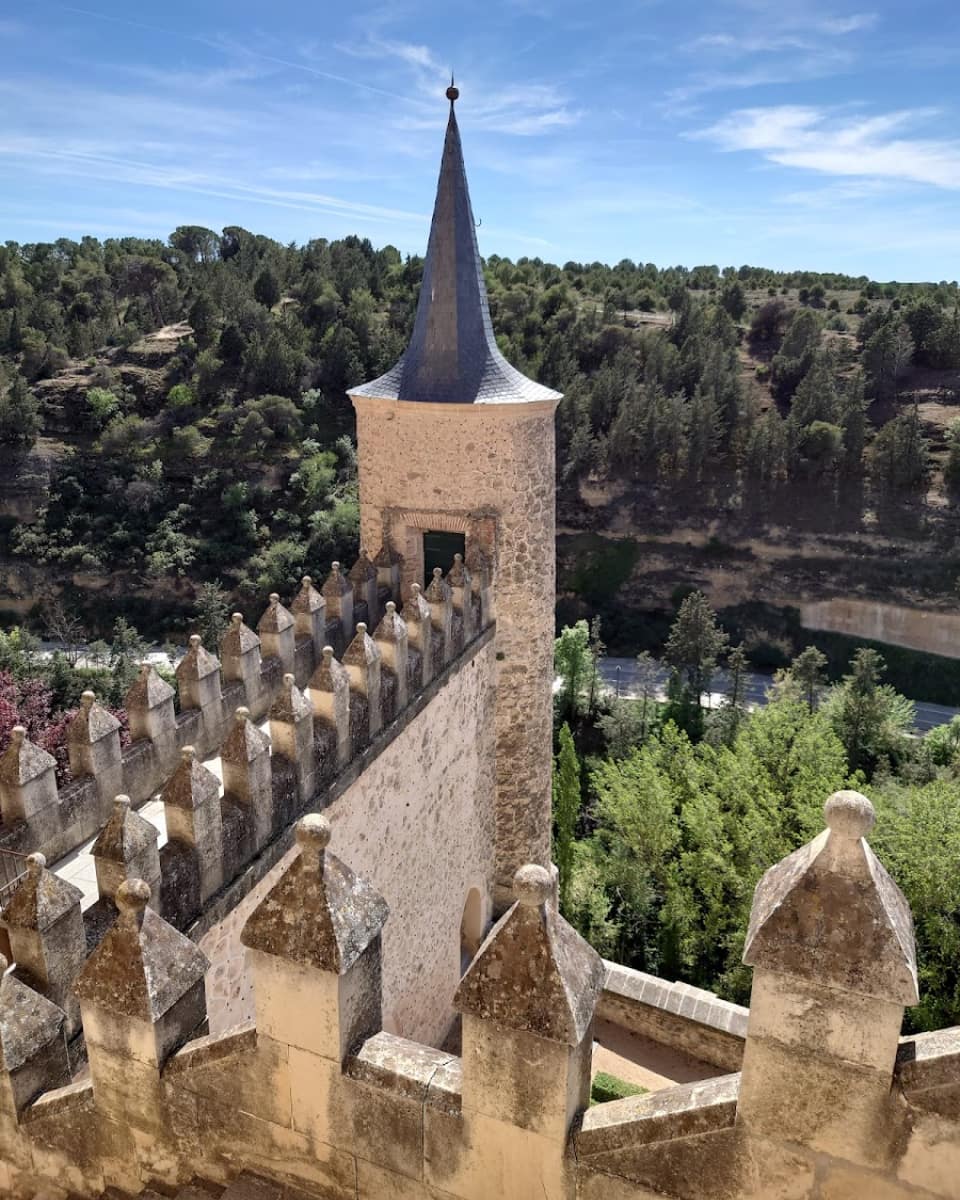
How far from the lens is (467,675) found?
11.3 m

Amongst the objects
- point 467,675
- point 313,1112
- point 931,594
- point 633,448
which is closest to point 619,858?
point 467,675

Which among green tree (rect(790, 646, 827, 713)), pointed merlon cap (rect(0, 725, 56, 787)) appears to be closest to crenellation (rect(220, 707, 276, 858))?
pointed merlon cap (rect(0, 725, 56, 787))

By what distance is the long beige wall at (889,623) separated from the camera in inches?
1645

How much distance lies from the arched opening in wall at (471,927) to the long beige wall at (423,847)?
0.15 m

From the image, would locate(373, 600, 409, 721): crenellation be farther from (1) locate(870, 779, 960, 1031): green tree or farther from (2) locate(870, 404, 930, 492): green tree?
(2) locate(870, 404, 930, 492): green tree

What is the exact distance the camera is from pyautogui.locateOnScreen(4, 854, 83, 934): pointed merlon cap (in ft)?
15.8

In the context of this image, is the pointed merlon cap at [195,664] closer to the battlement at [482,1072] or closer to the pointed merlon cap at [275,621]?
the pointed merlon cap at [275,621]

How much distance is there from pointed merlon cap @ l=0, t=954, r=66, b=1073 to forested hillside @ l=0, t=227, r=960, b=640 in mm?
38716

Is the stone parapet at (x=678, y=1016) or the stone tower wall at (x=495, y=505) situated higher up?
the stone tower wall at (x=495, y=505)

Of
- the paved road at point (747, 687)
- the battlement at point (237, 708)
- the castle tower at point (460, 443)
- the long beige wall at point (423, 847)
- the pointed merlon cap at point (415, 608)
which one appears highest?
the castle tower at point (460, 443)

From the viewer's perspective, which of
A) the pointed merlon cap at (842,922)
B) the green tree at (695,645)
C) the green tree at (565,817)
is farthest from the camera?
Answer: the green tree at (695,645)

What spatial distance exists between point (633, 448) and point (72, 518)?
98.4 ft

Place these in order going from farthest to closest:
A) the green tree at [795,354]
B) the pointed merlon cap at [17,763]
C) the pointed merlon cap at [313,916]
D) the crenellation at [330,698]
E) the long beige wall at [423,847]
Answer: the green tree at [795,354]
the long beige wall at [423,847]
the crenellation at [330,698]
the pointed merlon cap at [17,763]
the pointed merlon cap at [313,916]

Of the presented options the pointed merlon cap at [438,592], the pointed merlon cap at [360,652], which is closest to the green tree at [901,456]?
the pointed merlon cap at [438,592]
